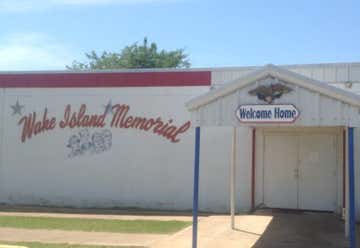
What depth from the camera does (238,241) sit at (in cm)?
1277

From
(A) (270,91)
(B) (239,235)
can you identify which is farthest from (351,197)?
(B) (239,235)

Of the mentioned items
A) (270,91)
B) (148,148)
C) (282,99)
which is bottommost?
(148,148)

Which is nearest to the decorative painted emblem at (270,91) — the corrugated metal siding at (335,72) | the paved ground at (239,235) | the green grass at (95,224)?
the paved ground at (239,235)

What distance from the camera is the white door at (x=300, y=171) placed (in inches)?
701

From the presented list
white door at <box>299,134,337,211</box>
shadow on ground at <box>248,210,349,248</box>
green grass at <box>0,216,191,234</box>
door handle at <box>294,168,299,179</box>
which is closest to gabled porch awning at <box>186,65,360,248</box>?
shadow on ground at <box>248,210,349,248</box>

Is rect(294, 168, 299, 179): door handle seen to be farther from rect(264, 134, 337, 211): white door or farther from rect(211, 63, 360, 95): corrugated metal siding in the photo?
rect(211, 63, 360, 95): corrugated metal siding

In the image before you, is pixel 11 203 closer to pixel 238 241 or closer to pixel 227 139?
pixel 227 139

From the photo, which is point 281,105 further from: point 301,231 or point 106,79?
point 106,79

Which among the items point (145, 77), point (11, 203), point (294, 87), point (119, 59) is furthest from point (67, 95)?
point (119, 59)

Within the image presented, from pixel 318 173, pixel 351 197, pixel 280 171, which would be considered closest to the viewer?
pixel 351 197

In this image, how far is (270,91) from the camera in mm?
10844

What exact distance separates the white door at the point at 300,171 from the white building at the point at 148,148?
1.2 inches

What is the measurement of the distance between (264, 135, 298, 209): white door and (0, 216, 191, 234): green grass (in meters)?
3.55

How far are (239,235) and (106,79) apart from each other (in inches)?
320
